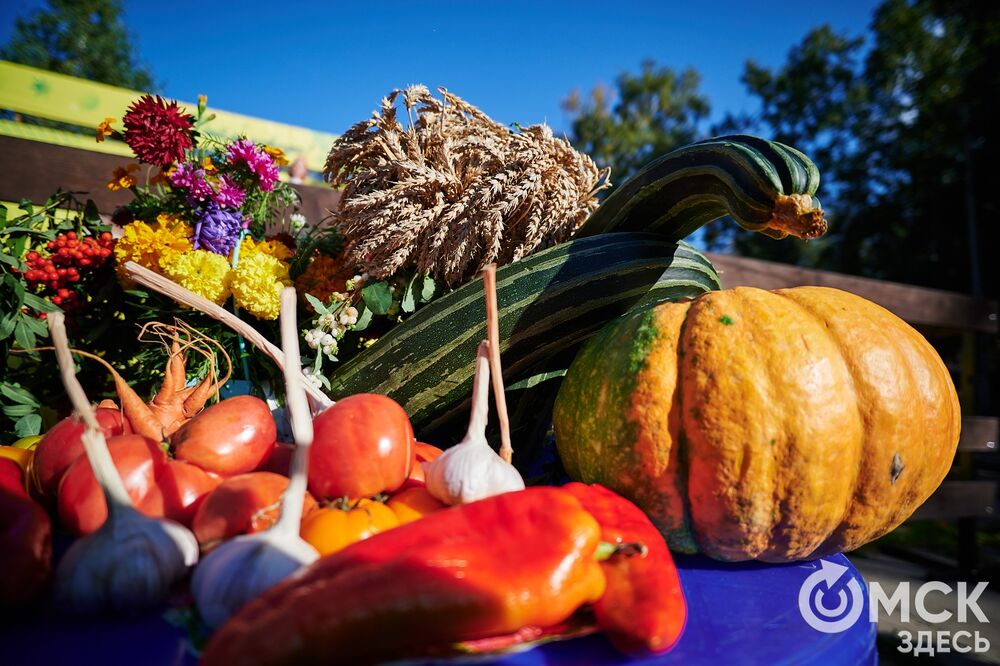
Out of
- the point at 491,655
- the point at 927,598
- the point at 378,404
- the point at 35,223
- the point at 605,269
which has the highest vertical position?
the point at 35,223

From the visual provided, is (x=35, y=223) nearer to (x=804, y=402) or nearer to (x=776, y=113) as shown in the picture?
(x=804, y=402)

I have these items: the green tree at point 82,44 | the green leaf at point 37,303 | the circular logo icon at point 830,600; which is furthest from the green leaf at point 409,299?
the green tree at point 82,44

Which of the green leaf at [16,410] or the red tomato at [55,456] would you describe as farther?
the green leaf at [16,410]

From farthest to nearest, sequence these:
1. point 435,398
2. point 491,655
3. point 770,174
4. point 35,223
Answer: point 35,223 → point 435,398 → point 770,174 → point 491,655

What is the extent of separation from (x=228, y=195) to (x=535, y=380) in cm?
109

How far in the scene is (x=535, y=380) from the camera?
169 centimetres

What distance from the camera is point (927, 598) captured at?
3646 millimetres

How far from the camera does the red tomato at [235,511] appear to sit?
759mm

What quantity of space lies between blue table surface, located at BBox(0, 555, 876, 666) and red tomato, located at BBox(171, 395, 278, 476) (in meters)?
0.27

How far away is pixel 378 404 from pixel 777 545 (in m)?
0.75

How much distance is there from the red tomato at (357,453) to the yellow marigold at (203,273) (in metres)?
0.80

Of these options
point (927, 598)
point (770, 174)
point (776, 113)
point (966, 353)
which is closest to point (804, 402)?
point (770, 174)

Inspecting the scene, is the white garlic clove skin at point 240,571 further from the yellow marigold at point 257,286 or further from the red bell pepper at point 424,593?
the yellow marigold at point 257,286

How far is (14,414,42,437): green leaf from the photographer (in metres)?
1.55
